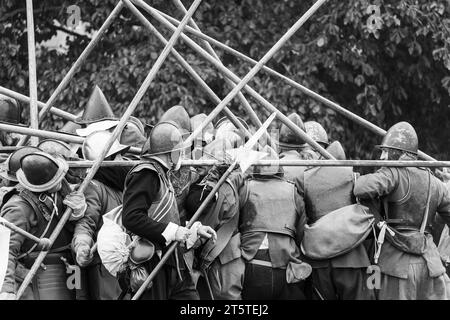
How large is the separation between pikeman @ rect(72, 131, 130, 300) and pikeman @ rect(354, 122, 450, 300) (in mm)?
1794

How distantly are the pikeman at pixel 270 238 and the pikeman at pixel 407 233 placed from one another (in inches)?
23.3

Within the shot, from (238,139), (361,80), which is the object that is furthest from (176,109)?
(361,80)

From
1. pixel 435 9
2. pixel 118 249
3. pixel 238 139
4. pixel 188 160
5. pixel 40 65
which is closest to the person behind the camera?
pixel 118 249

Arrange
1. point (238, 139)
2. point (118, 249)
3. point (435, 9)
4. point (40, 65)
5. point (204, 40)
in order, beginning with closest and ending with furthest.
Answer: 1. point (118, 249)
2. point (238, 139)
3. point (204, 40)
4. point (435, 9)
5. point (40, 65)

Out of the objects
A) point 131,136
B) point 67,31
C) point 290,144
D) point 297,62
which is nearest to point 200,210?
point 131,136

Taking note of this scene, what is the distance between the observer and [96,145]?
9281 mm

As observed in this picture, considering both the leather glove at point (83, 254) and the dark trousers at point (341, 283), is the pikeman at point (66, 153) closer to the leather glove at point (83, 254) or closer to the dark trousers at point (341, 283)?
the leather glove at point (83, 254)

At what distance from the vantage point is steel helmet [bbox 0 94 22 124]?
10499mm

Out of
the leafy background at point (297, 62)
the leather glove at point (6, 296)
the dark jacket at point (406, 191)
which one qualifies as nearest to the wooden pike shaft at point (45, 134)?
the leather glove at point (6, 296)

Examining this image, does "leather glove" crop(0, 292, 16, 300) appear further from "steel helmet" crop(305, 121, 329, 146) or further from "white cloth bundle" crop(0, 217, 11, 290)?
"steel helmet" crop(305, 121, 329, 146)

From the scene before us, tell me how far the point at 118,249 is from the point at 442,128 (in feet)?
25.2

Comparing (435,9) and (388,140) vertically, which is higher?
(435,9)

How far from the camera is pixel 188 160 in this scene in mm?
8883

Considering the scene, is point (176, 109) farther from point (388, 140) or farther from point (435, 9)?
point (435, 9)
